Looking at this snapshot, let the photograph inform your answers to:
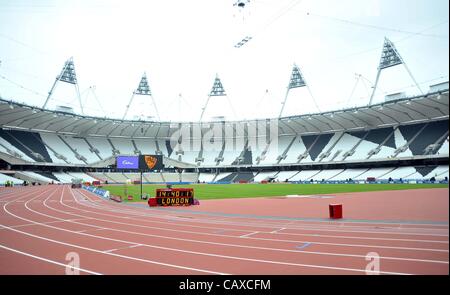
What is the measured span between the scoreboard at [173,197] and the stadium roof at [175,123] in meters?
41.3

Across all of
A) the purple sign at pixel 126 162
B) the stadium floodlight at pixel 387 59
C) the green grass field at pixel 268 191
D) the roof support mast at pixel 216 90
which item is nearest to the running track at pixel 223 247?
the green grass field at pixel 268 191

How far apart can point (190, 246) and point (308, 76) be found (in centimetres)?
6905

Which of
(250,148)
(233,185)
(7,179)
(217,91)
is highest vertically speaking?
(217,91)

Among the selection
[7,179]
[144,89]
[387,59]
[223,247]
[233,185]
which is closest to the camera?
[223,247]

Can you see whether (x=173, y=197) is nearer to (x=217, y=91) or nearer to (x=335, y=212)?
(x=335, y=212)

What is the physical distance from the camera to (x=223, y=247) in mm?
7703

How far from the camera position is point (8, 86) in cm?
4888

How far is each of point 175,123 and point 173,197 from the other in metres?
60.8

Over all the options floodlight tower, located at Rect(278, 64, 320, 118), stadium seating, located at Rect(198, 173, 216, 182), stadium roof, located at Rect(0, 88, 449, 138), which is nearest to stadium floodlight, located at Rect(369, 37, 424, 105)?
stadium roof, located at Rect(0, 88, 449, 138)

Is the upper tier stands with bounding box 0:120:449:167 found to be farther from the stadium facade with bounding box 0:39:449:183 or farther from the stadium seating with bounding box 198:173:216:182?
the stadium seating with bounding box 198:173:216:182

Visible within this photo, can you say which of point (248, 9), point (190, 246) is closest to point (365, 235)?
point (190, 246)

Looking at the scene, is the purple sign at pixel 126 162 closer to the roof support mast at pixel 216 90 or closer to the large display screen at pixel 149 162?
the large display screen at pixel 149 162

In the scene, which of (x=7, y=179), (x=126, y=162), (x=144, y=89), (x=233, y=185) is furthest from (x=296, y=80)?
(x=7, y=179)

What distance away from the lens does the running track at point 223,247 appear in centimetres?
576
